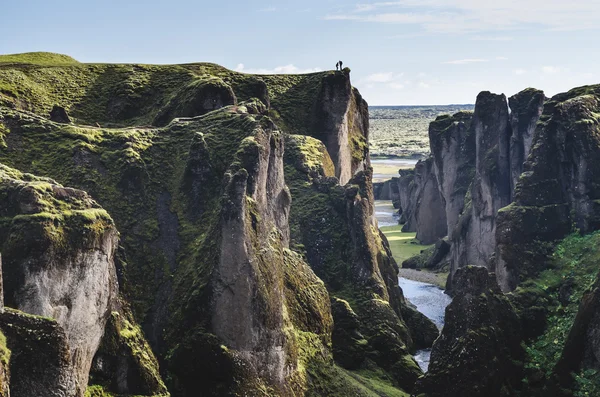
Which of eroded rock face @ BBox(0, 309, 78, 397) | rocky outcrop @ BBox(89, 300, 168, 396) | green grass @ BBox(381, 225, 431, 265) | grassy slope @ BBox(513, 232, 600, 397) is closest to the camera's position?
eroded rock face @ BBox(0, 309, 78, 397)

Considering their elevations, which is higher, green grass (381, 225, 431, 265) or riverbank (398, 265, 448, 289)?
green grass (381, 225, 431, 265)

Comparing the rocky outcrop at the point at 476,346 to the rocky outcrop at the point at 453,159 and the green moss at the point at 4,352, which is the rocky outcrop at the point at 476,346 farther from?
the rocky outcrop at the point at 453,159

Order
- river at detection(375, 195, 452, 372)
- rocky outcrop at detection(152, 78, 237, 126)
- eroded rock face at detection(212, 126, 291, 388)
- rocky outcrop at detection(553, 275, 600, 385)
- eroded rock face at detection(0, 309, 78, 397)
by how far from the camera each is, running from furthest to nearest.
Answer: river at detection(375, 195, 452, 372), rocky outcrop at detection(152, 78, 237, 126), rocky outcrop at detection(553, 275, 600, 385), eroded rock face at detection(212, 126, 291, 388), eroded rock face at detection(0, 309, 78, 397)

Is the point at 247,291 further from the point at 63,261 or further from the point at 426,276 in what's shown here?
the point at 426,276

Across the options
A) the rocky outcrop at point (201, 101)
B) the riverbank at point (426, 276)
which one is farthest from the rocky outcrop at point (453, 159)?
the rocky outcrop at point (201, 101)

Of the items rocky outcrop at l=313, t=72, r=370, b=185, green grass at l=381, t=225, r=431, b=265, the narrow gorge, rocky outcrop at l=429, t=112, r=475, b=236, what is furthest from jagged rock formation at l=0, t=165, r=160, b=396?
green grass at l=381, t=225, r=431, b=265

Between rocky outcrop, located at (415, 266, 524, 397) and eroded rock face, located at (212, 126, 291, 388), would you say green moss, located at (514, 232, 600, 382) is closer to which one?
rocky outcrop, located at (415, 266, 524, 397)

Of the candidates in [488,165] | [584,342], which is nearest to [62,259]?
[584,342]

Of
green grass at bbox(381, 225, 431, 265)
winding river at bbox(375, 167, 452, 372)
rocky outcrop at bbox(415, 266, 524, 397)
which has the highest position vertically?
rocky outcrop at bbox(415, 266, 524, 397)
